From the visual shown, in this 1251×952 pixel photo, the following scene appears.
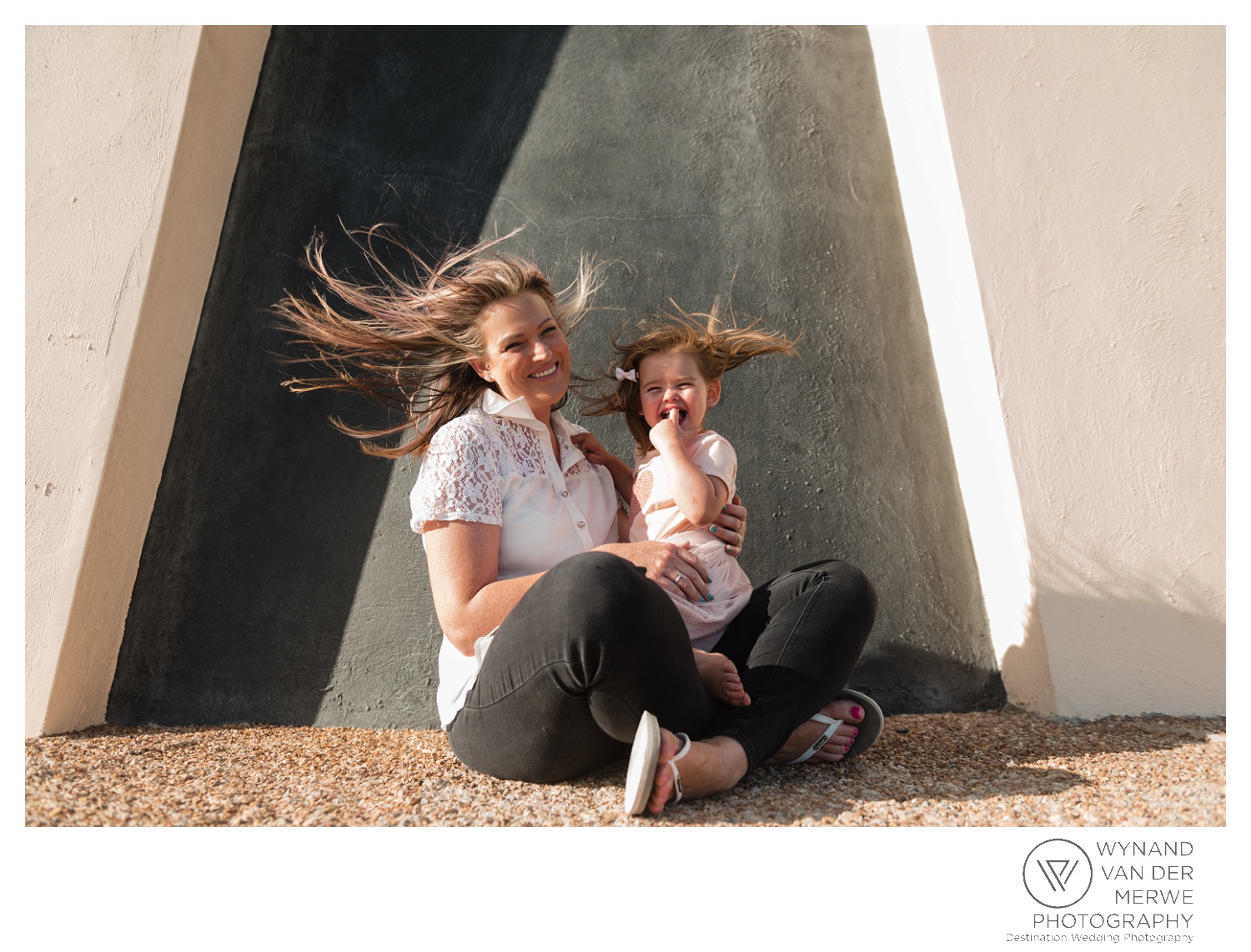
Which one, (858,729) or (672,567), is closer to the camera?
(672,567)

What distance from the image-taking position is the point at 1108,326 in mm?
2564

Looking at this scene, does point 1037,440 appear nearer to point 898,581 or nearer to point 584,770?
point 898,581

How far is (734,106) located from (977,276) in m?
1.12

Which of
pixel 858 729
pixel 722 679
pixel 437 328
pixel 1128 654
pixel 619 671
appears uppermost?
pixel 437 328

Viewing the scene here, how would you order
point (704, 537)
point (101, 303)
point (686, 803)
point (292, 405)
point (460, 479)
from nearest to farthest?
point (686, 803), point (460, 479), point (704, 537), point (101, 303), point (292, 405)

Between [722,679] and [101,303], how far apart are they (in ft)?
7.11

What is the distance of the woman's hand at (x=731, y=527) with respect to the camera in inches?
82.1

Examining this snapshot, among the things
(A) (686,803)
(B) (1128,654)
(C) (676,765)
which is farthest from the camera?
(B) (1128,654)

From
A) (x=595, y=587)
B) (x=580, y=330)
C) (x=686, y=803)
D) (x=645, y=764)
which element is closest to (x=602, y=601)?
(x=595, y=587)

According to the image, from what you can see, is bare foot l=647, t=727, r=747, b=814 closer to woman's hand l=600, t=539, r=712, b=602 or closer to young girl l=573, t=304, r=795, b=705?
young girl l=573, t=304, r=795, b=705

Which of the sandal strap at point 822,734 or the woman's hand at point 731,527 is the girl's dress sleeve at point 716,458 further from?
the sandal strap at point 822,734

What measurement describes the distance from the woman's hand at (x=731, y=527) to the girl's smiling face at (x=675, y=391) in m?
0.26

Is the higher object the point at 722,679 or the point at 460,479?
the point at 460,479

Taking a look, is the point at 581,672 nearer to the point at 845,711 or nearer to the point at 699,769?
the point at 699,769
